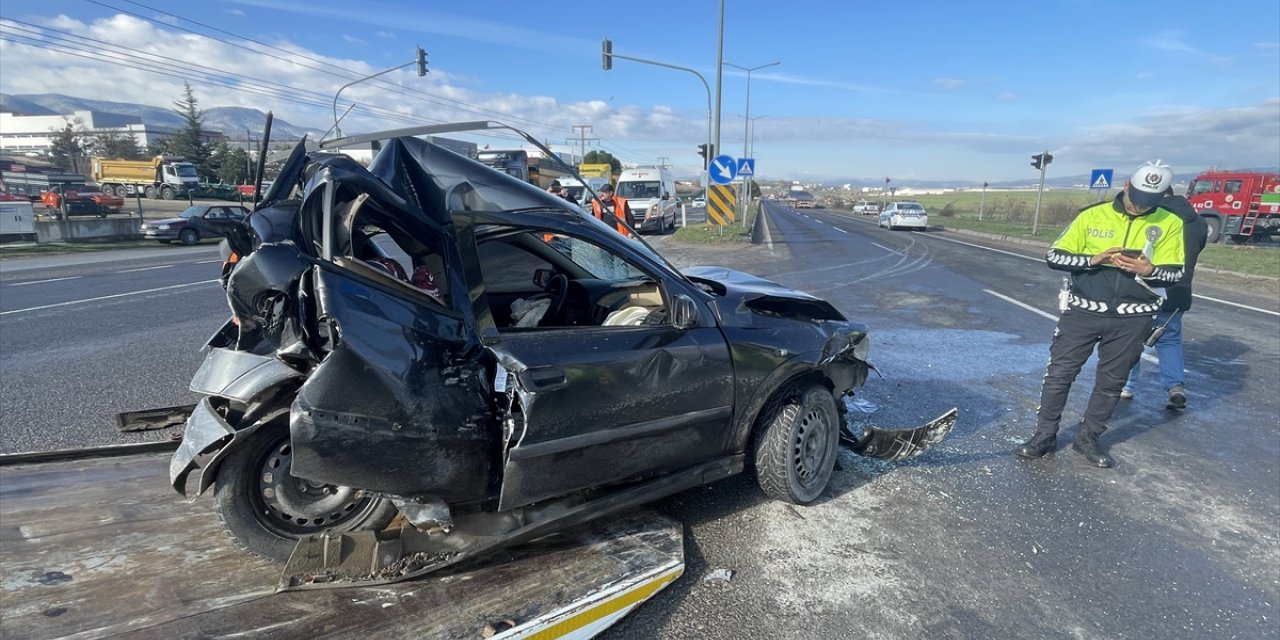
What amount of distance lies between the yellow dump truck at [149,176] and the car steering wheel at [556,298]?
43.7 meters

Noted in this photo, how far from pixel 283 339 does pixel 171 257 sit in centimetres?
1918

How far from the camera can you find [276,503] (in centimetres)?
278

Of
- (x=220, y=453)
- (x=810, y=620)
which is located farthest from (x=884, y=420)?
(x=220, y=453)

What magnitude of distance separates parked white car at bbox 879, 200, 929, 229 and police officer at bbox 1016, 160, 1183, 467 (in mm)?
27513

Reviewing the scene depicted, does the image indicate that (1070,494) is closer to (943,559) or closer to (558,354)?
(943,559)

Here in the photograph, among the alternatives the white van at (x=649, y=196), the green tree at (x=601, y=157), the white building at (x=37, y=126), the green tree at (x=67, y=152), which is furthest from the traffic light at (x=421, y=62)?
the white building at (x=37, y=126)

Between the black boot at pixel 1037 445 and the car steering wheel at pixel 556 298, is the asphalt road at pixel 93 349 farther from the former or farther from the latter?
the black boot at pixel 1037 445

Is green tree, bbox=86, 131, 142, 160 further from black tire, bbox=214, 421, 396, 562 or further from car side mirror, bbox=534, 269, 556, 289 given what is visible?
black tire, bbox=214, 421, 396, 562

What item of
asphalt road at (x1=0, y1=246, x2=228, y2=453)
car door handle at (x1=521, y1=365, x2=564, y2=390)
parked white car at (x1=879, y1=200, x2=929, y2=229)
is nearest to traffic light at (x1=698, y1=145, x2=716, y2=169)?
parked white car at (x1=879, y1=200, x2=929, y2=229)

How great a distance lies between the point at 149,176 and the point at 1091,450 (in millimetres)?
49037

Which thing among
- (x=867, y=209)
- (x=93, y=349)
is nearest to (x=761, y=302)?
(x=93, y=349)

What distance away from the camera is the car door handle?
102 inches

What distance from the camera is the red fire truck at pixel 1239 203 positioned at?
2164cm

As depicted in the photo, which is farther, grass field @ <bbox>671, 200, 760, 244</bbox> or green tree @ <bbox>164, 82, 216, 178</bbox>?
green tree @ <bbox>164, 82, 216, 178</bbox>
